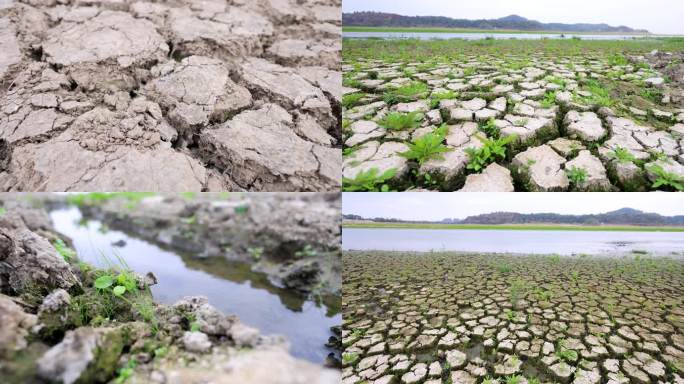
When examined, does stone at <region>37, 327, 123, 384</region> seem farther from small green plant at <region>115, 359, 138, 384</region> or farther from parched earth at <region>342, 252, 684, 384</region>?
parched earth at <region>342, 252, 684, 384</region>

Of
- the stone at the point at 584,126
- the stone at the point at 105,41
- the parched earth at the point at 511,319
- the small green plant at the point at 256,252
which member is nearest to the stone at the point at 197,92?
the stone at the point at 105,41

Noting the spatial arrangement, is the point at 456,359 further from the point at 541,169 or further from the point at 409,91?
the point at 409,91

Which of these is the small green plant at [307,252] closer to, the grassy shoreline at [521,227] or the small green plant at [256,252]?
the small green plant at [256,252]

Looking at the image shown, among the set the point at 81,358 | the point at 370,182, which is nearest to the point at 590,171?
the point at 370,182

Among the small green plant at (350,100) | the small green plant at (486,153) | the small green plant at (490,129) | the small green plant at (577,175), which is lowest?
the small green plant at (577,175)

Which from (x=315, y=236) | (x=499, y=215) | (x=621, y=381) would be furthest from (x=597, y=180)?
(x=315, y=236)

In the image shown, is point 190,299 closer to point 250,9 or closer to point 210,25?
point 210,25
